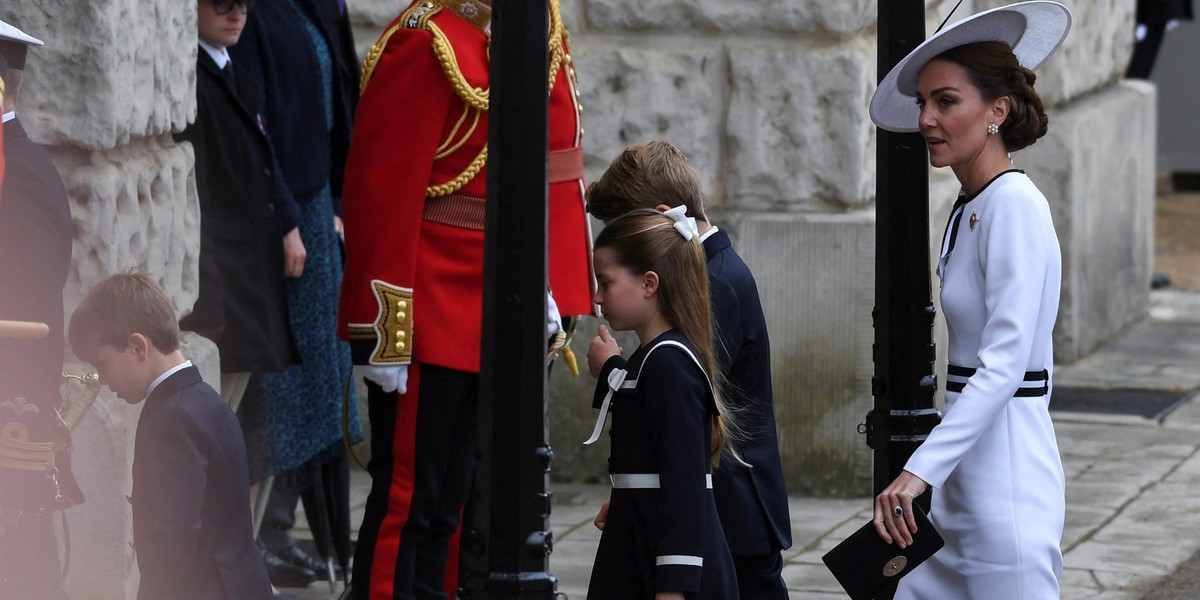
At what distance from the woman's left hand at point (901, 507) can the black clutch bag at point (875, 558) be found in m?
0.03

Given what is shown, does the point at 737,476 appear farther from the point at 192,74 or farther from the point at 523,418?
the point at 192,74

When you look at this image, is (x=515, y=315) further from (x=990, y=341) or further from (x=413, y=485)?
(x=413, y=485)

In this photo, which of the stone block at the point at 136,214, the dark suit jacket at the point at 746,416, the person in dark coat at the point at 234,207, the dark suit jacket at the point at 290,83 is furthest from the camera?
the dark suit jacket at the point at 290,83

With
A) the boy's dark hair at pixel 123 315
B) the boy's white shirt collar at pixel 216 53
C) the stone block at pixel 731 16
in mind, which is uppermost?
the stone block at pixel 731 16

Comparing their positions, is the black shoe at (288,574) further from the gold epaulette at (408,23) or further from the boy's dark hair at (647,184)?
the boy's dark hair at (647,184)

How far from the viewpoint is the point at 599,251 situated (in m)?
3.53

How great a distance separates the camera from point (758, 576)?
399 cm

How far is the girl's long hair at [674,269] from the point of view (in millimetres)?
3473

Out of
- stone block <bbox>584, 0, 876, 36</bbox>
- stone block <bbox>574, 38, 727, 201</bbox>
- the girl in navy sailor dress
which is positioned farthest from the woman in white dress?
stone block <bbox>574, 38, 727, 201</bbox>

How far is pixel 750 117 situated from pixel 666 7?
1.52 ft

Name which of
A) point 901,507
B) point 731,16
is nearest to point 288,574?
point 731,16

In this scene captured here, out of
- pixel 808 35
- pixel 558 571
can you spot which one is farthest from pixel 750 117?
pixel 558 571

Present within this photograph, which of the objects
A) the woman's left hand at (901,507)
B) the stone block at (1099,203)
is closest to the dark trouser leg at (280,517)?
the woman's left hand at (901,507)

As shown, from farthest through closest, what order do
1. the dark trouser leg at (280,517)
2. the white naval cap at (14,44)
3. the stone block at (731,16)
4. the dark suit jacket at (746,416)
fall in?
the stone block at (731,16) → the dark trouser leg at (280,517) → the dark suit jacket at (746,416) → the white naval cap at (14,44)
